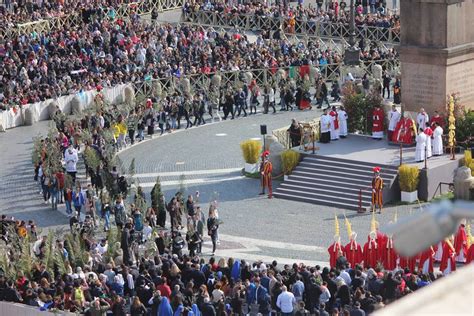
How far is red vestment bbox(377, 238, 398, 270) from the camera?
24203 mm

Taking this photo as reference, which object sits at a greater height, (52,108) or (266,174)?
(52,108)

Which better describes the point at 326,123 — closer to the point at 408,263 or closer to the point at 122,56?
the point at 408,263

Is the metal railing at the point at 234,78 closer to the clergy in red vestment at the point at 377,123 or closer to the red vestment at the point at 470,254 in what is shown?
the clergy in red vestment at the point at 377,123

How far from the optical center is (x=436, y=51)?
3325cm

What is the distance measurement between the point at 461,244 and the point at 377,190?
6.40m

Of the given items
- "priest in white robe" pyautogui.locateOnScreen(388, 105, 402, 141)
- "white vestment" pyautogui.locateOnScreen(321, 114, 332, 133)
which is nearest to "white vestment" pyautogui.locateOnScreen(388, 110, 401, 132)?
"priest in white robe" pyautogui.locateOnScreen(388, 105, 402, 141)

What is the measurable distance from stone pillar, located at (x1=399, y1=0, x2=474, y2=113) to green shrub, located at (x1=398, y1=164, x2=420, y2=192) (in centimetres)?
362

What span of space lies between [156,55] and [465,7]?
17.2m

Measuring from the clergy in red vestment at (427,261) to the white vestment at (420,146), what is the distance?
8031 millimetres

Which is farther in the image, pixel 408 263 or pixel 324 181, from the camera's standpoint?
pixel 324 181

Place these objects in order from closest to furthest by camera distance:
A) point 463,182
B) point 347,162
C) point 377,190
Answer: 1. point 463,182
2. point 377,190
3. point 347,162

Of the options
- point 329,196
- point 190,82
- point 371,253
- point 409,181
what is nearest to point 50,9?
point 190,82

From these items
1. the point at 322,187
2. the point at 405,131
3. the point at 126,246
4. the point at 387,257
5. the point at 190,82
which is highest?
the point at 405,131

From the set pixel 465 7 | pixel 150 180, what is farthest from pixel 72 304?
pixel 465 7
